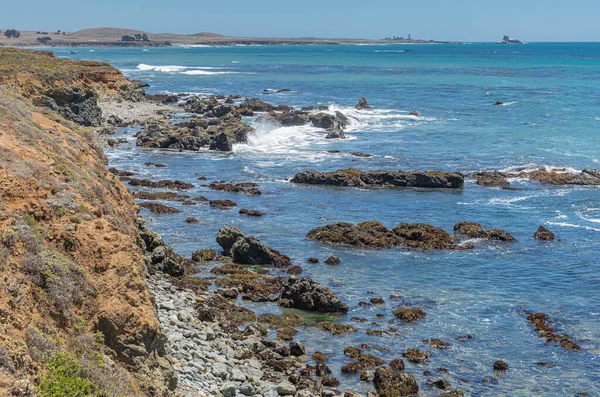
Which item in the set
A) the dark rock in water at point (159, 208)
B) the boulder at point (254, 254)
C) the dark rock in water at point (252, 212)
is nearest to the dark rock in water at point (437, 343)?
the boulder at point (254, 254)

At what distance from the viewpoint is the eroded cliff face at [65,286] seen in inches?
440

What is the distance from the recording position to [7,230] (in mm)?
13117

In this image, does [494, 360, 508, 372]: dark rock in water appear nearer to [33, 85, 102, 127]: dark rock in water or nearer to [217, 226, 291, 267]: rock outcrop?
[217, 226, 291, 267]: rock outcrop

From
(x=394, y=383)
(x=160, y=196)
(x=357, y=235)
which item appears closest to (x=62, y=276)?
(x=394, y=383)

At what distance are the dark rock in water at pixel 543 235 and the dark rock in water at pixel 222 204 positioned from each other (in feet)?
56.4

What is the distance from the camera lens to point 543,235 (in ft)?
114

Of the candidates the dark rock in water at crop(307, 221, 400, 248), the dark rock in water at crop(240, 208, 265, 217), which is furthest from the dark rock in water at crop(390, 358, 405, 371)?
the dark rock in water at crop(240, 208, 265, 217)

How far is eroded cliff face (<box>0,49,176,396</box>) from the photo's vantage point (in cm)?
1119

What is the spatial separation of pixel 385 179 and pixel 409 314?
21.9 meters

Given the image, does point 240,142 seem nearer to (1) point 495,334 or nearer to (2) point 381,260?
(2) point 381,260

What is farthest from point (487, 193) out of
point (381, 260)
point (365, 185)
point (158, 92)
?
point (158, 92)

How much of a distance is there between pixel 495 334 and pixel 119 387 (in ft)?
50.9

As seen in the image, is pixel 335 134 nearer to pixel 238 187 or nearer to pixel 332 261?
pixel 238 187

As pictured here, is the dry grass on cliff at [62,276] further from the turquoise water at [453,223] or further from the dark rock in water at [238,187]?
the dark rock in water at [238,187]
